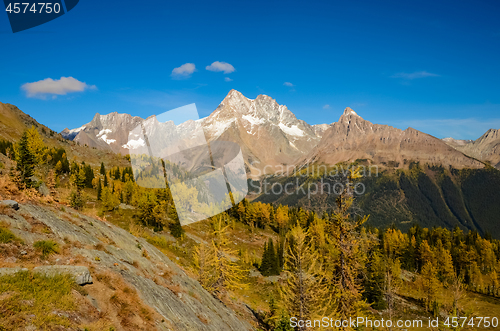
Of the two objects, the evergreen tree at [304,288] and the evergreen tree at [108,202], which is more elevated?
the evergreen tree at [108,202]

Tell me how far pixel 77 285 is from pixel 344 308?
19286 millimetres

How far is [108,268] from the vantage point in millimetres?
13305

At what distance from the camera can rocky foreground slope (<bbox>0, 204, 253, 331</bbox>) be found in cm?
1054

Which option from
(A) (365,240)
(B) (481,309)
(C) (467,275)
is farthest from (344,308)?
(C) (467,275)

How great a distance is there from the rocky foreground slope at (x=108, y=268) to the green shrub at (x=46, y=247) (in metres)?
0.24

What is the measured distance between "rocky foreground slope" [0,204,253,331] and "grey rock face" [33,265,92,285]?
0.39 meters

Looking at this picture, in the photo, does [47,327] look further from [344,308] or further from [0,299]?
[344,308]

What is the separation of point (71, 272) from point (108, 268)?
2.90 metres

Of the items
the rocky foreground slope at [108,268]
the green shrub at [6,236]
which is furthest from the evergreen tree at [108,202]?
the green shrub at [6,236]

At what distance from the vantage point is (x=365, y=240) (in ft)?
70.8

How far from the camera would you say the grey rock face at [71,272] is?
1001cm

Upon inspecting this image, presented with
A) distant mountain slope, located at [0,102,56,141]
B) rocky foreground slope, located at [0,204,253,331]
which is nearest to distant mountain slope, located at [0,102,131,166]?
distant mountain slope, located at [0,102,56,141]

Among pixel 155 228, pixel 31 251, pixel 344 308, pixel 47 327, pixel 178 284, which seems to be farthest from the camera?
pixel 155 228

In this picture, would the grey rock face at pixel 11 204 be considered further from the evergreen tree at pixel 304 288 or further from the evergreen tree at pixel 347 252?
the evergreen tree at pixel 304 288
